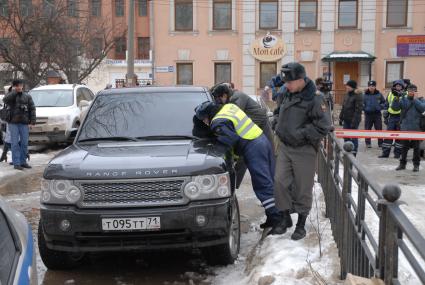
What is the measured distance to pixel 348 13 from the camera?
30531 mm

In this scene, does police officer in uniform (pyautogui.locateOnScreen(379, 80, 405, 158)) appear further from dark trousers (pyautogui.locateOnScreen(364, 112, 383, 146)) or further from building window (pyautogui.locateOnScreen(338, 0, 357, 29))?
building window (pyautogui.locateOnScreen(338, 0, 357, 29))

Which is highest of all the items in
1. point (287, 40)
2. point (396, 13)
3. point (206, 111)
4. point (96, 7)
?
point (96, 7)

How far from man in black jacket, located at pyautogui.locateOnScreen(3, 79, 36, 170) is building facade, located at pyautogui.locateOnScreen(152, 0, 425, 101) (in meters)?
21.0

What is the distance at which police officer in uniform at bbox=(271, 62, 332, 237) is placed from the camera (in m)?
5.06

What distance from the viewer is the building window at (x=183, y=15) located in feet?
103

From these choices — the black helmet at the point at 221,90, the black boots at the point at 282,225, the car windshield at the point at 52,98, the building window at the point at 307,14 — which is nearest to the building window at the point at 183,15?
the building window at the point at 307,14

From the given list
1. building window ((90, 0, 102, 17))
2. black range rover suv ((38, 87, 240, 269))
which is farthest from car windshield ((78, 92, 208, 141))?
building window ((90, 0, 102, 17))

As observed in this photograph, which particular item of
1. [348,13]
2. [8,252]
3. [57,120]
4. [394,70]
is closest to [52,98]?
[57,120]

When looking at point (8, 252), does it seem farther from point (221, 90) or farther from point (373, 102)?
point (373, 102)

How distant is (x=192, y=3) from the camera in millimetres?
31406

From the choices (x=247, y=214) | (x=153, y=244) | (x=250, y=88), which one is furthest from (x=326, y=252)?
(x=250, y=88)

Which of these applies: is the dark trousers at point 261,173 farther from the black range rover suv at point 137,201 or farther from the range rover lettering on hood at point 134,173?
the range rover lettering on hood at point 134,173

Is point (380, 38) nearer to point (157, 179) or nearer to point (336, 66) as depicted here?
point (336, 66)

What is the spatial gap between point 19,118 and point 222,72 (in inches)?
866
